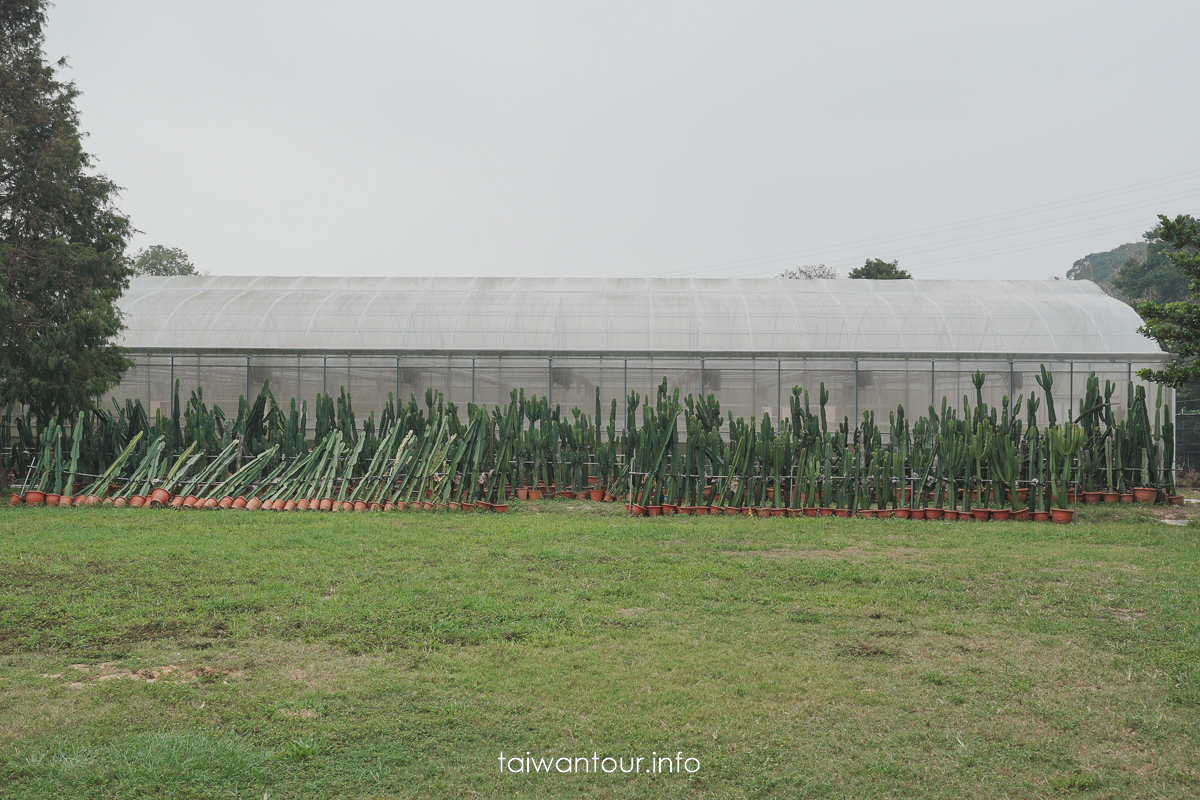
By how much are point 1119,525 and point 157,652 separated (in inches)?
379

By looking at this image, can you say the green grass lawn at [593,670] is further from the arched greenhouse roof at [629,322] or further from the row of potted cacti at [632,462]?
the arched greenhouse roof at [629,322]

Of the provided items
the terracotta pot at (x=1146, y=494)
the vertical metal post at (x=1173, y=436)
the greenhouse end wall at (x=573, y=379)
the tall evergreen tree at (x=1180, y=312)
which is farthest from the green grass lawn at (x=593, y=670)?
the greenhouse end wall at (x=573, y=379)

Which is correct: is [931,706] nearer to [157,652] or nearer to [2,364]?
[157,652]

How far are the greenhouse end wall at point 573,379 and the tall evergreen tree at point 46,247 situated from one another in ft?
8.71

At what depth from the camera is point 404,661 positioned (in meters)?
4.45

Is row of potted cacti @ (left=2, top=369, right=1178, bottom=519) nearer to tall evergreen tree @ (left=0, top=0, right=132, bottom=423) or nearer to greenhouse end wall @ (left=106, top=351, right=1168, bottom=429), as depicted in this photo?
tall evergreen tree @ (left=0, top=0, right=132, bottom=423)

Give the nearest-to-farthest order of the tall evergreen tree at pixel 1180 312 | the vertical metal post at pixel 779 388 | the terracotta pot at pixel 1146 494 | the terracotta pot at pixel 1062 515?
the tall evergreen tree at pixel 1180 312 → the terracotta pot at pixel 1062 515 → the terracotta pot at pixel 1146 494 → the vertical metal post at pixel 779 388

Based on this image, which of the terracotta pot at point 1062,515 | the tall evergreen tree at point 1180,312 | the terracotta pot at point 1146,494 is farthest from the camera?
the terracotta pot at point 1146,494

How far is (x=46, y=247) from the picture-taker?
12.2 meters

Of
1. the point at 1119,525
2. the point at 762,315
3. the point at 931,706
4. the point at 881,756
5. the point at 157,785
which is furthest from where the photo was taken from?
the point at 762,315

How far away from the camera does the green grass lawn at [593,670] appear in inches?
125

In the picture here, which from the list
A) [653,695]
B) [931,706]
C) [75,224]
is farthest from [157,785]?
[75,224]

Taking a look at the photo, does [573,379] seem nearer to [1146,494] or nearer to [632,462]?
[632,462]

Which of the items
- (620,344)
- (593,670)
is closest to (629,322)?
(620,344)
